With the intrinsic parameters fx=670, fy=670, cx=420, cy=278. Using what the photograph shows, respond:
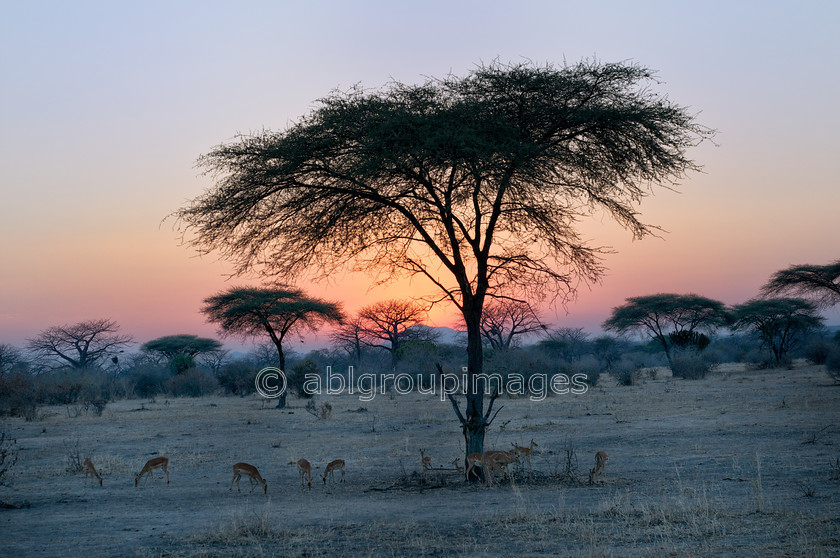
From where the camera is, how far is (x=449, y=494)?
10258 mm

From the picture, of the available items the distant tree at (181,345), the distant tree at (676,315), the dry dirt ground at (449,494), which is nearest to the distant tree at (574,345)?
the distant tree at (676,315)

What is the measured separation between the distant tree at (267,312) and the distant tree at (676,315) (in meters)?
27.6

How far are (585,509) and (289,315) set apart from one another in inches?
1128

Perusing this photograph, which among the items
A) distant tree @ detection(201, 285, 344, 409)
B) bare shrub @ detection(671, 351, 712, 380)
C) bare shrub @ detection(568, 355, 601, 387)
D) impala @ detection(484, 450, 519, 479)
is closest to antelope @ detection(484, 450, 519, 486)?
impala @ detection(484, 450, 519, 479)

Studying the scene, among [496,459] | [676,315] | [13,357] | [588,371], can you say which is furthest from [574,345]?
[496,459]

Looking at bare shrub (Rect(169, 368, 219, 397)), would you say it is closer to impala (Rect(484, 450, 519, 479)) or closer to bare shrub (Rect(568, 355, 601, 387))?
bare shrub (Rect(568, 355, 601, 387))

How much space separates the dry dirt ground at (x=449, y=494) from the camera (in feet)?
23.5

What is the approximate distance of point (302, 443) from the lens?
60.8 ft

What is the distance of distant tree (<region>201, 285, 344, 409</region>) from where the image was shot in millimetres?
33938

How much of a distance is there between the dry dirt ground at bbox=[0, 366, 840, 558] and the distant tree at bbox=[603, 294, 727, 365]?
1222 inches

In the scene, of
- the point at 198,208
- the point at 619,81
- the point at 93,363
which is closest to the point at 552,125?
the point at 619,81

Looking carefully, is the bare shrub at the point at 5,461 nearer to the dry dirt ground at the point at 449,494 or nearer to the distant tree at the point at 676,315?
the dry dirt ground at the point at 449,494

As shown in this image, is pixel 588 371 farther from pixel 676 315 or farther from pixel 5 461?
pixel 5 461

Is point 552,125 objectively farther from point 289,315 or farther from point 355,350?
point 355,350
